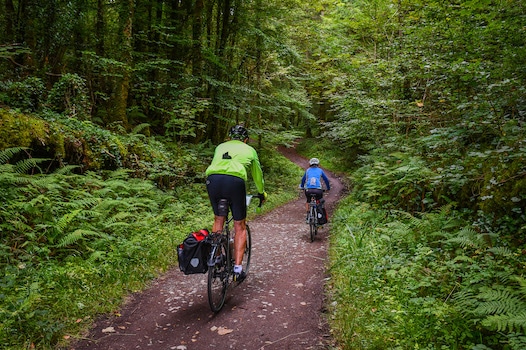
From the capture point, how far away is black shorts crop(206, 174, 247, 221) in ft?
16.9

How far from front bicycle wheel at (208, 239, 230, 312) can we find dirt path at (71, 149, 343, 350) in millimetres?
159

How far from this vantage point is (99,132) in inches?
383

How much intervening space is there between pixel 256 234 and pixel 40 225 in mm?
5963

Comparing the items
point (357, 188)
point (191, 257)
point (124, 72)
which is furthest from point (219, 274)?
point (357, 188)

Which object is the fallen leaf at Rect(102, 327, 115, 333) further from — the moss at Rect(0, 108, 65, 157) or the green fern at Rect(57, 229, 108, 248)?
the moss at Rect(0, 108, 65, 157)

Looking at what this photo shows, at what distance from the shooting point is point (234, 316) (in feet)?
16.4

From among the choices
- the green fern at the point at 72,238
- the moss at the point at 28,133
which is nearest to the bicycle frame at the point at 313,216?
the green fern at the point at 72,238

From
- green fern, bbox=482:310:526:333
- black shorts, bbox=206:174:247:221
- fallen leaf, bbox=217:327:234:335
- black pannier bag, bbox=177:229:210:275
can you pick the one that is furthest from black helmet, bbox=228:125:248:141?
green fern, bbox=482:310:526:333

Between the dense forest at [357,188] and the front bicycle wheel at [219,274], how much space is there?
1584 millimetres

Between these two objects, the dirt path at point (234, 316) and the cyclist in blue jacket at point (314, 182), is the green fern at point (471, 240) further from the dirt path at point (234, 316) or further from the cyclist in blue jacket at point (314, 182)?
the cyclist in blue jacket at point (314, 182)

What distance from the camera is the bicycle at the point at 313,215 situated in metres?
9.74

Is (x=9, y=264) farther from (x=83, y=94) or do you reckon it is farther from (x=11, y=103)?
(x=83, y=94)

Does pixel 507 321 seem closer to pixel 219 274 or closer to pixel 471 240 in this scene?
pixel 471 240

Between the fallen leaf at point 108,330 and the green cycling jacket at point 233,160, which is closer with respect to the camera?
the fallen leaf at point 108,330
